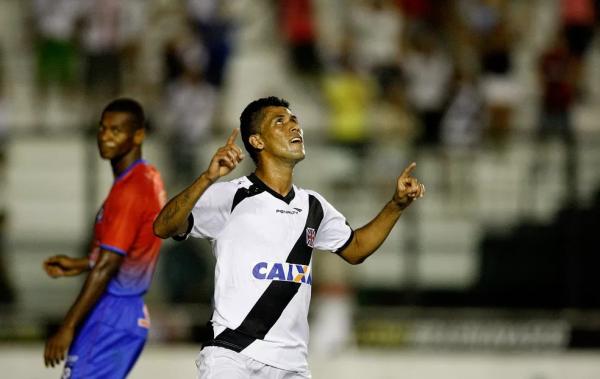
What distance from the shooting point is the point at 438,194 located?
10711mm

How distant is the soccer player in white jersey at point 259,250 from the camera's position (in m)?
5.73

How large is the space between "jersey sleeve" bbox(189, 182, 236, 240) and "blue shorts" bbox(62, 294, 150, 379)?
1025 mm

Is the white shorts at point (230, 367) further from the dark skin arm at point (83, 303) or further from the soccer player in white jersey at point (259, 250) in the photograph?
the dark skin arm at point (83, 303)

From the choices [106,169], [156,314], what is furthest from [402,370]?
[106,169]

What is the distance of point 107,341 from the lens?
Answer: 6535 mm

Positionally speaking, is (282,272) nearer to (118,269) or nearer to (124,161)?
(118,269)

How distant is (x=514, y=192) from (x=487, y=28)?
3603mm

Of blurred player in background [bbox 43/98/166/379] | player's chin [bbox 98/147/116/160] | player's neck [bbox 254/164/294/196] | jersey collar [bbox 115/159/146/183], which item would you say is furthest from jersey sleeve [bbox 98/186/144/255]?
player's neck [bbox 254/164/294/196]

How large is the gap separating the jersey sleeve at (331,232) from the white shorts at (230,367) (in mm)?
795

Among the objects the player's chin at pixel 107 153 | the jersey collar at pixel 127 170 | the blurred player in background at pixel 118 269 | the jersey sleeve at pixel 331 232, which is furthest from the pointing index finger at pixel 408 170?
the player's chin at pixel 107 153

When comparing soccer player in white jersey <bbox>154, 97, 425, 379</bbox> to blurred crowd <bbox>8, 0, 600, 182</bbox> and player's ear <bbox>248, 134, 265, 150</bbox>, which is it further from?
blurred crowd <bbox>8, 0, 600, 182</bbox>

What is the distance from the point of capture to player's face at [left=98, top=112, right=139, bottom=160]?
673 cm

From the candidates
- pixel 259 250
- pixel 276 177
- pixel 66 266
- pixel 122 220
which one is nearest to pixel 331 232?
pixel 276 177

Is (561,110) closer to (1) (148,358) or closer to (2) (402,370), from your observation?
(2) (402,370)
